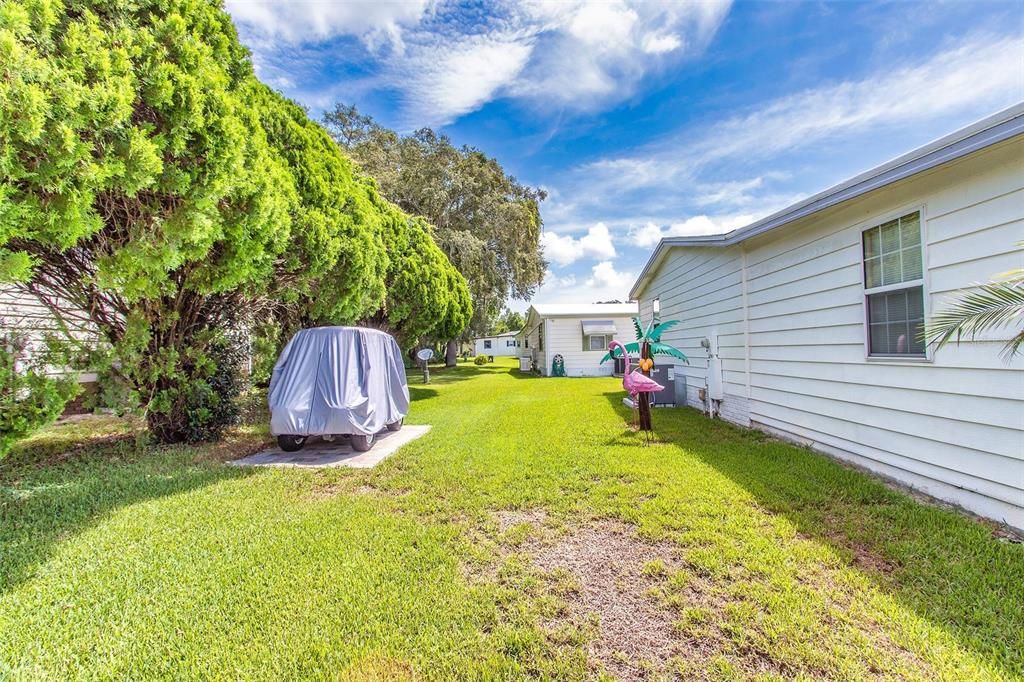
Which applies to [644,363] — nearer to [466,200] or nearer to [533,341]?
[533,341]

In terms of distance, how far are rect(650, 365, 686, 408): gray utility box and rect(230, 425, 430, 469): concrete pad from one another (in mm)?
5640

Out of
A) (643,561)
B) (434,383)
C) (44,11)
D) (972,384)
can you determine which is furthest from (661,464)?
(434,383)

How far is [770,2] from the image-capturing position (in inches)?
224

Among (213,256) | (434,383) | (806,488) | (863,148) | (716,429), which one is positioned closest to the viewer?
(806,488)

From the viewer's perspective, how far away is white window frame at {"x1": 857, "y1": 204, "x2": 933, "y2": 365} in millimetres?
3713

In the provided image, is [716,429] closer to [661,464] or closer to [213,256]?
[661,464]

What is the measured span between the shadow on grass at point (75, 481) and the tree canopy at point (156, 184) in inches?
32.1

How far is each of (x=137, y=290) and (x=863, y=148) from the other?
875 cm

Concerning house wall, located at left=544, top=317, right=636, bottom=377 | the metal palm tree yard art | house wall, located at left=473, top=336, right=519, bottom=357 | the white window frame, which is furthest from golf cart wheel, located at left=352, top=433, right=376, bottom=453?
house wall, located at left=473, top=336, right=519, bottom=357

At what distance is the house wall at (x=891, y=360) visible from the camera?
3139 mm

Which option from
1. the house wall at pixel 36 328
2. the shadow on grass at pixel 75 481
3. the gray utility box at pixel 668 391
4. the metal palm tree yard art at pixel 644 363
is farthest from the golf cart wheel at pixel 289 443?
the gray utility box at pixel 668 391

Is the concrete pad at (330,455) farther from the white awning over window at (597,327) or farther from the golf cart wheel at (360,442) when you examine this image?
the white awning over window at (597,327)

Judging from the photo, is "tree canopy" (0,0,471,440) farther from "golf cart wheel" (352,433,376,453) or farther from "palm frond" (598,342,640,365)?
"palm frond" (598,342,640,365)

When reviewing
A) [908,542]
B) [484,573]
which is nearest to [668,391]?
[908,542]
